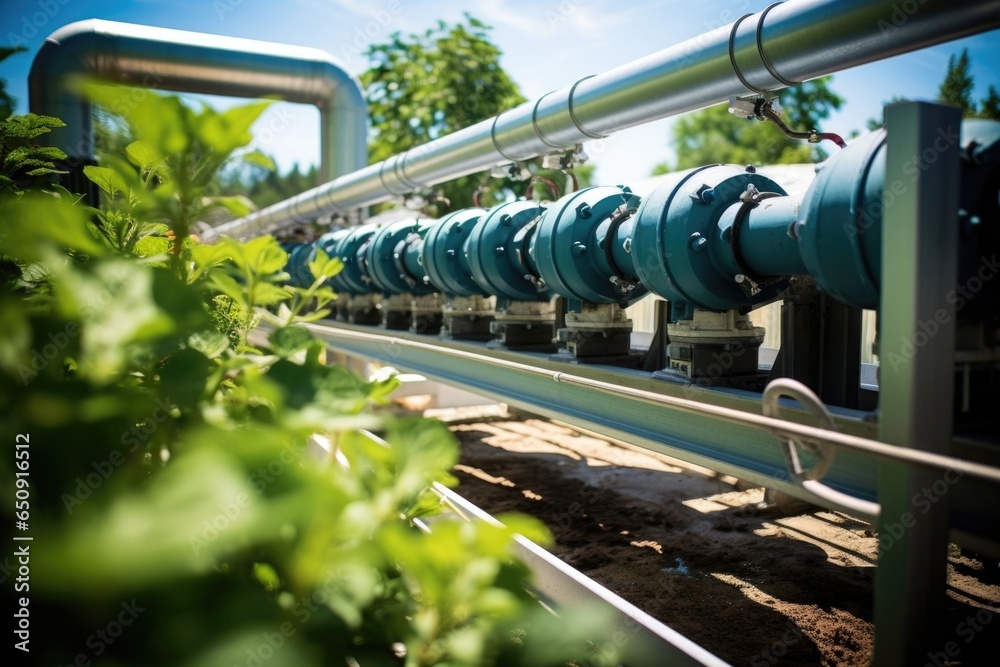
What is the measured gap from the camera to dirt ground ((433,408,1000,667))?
6.46 feet

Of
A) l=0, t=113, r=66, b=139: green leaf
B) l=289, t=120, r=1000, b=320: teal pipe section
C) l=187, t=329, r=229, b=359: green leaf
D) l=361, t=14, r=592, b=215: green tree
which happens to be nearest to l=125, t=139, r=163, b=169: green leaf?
l=187, t=329, r=229, b=359: green leaf

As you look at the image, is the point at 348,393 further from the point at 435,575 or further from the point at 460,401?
the point at 460,401

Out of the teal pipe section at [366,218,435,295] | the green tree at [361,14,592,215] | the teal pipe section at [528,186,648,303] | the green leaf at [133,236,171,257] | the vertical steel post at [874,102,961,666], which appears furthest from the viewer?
the green tree at [361,14,592,215]

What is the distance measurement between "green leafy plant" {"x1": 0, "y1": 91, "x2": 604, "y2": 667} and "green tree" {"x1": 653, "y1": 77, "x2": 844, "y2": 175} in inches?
660

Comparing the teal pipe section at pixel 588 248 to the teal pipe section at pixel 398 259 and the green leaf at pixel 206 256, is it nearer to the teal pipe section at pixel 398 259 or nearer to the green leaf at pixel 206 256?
the teal pipe section at pixel 398 259

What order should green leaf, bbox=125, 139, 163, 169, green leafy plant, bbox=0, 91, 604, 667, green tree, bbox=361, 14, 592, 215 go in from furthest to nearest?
green tree, bbox=361, 14, 592, 215
green leaf, bbox=125, 139, 163, 169
green leafy plant, bbox=0, 91, 604, 667

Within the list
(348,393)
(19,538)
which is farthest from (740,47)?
(19,538)

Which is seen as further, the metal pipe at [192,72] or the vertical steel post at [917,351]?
the metal pipe at [192,72]

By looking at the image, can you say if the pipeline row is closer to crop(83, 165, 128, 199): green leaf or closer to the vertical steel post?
the vertical steel post

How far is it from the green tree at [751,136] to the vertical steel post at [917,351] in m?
16.0

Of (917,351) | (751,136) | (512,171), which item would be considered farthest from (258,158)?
(751,136)

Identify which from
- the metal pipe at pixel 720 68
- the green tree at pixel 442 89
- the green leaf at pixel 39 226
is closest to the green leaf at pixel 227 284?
the green leaf at pixel 39 226

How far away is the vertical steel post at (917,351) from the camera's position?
3.26ft

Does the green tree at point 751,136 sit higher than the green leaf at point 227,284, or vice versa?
the green tree at point 751,136
